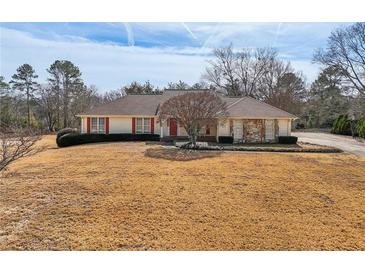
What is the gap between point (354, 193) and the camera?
21.9 ft

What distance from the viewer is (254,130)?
60.4 ft

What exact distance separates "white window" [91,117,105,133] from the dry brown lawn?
10.1 metres

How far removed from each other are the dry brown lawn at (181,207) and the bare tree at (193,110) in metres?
5.18

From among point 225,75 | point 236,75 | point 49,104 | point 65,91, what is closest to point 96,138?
point 49,104

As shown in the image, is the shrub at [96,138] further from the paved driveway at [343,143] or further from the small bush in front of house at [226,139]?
the paved driveway at [343,143]

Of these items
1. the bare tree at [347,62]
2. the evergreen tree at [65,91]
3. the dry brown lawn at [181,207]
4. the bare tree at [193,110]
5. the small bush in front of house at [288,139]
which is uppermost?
the bare tree at [347,62]

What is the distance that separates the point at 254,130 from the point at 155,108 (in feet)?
24.3

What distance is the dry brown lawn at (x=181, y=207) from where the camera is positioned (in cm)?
414

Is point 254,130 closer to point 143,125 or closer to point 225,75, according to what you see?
point 143,125

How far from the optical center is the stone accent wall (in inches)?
723

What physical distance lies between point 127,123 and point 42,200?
1409 centimetres

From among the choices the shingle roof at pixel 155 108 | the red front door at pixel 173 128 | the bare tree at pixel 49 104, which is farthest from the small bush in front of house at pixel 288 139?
the bare tree at pixel 49 104

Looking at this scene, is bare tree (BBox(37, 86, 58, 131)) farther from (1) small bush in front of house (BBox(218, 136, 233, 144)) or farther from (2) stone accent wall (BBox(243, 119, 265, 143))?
(2) stone accent wall (BBox(243, 119, 265, 143))

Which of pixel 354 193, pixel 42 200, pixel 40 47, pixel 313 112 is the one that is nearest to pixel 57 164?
pixel 42 200
